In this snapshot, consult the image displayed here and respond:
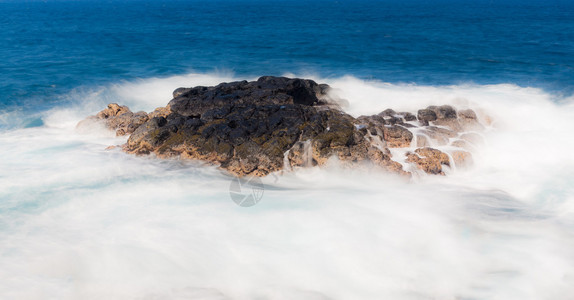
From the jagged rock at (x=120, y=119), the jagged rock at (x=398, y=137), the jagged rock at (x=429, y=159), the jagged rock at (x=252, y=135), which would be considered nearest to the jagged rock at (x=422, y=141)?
the jagged rock at (x=398, y=137)

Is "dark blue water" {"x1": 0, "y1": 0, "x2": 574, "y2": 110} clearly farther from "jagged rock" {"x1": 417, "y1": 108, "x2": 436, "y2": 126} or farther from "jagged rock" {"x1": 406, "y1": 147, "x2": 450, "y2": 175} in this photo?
"jagged rock" {"x1": 406, "y1": 147, "x2": 450, "y2": 175}

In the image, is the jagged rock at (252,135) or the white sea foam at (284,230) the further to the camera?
the jagged rock at (252,135)

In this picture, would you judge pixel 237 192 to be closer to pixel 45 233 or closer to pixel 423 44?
pixel 45 233

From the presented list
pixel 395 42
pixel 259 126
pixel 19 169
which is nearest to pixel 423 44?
pixel 395 42

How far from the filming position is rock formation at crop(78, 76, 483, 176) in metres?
12.0

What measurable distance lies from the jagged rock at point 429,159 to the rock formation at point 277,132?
0.03 m

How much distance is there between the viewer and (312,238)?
906 centimetres

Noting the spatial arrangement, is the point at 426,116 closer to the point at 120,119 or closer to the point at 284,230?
the point at 284,230

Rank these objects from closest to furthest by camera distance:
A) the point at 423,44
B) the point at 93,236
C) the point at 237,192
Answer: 1. the point at 93,236
2. the point at 237,192
3. the point at 423,44

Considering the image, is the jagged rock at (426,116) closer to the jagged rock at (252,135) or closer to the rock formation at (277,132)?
the rock formation at (277,132)

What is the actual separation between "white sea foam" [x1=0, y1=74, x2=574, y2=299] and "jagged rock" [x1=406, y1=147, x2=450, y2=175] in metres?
0.45

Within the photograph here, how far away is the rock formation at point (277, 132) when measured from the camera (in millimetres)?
11977

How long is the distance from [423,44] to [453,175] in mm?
28706

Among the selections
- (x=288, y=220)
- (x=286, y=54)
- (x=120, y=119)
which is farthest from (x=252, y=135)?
(x=286, y=54)
